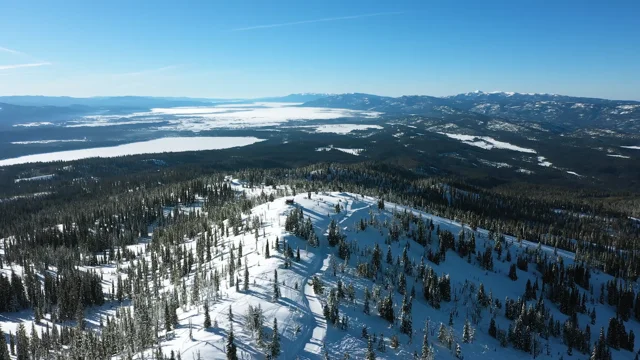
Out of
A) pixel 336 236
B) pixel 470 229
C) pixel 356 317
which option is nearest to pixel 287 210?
pixel 336 236

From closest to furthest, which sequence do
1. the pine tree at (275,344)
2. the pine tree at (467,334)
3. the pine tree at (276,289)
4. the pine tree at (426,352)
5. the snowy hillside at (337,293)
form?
the pine tree at (275,344) < the snowy hillside at (337,293) < the pine tree at (426,352) < the pine tree at (276,289) < the pine tree at (467,334)

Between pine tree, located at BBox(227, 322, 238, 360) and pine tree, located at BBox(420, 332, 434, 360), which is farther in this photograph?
pine tree, located at BBox(420, 332, 434, 360)

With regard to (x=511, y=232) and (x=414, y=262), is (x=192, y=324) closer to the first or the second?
(x=414, y=262)

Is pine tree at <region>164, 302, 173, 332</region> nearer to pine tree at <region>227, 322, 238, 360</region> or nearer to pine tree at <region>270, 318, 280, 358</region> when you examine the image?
pine tree at <region>227, 322, 238, 360</region>

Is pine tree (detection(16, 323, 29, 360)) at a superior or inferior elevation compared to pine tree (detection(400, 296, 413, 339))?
inferior

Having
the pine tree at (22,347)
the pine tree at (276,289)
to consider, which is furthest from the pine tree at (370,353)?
the pine tree at (22,347)

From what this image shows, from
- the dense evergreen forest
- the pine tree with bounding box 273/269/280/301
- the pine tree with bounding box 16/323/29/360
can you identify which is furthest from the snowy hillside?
the pine tree with bounding box 16/323/29/360

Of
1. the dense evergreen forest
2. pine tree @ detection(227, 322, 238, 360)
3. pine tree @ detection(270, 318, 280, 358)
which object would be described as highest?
Result: pine tree @ detection(227, 322, 238, 360)

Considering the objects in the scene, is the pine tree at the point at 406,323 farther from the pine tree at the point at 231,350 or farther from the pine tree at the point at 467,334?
the pine tree at the point at 231,350

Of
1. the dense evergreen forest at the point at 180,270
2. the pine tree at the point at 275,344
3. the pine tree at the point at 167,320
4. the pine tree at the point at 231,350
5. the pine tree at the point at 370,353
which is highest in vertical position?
the pine tree at the point at 231,350

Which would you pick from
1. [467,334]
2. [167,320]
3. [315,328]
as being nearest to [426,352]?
[467,334]
